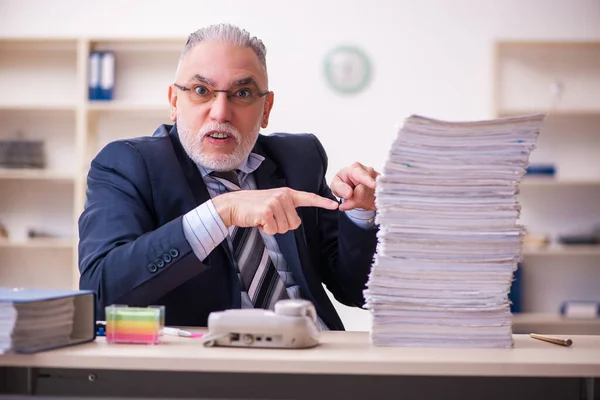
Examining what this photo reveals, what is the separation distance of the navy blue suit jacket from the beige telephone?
0.30 meters

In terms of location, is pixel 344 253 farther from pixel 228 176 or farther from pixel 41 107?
pixel 41 107

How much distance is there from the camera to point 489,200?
136cm

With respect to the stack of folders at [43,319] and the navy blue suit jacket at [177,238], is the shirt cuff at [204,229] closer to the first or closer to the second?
the navy blue suit jacket at [177,238]

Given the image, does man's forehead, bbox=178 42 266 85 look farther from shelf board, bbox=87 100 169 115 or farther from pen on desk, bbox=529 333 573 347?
shelf board, bbox=87 100 169 115

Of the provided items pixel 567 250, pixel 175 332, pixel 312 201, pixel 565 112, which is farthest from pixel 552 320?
pixel 175 332

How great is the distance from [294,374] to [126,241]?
0.71 meters

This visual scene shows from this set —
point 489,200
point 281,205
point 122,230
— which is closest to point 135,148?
point 122,230

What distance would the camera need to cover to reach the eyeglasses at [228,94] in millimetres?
2098

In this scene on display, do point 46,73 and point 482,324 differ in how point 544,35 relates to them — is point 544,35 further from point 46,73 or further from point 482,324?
point 482,324

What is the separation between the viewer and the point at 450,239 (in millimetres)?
1359

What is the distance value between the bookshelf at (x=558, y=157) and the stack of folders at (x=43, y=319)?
4285mm

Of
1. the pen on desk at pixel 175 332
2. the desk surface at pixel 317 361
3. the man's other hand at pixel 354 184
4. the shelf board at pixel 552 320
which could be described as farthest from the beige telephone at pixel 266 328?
the shelf board at pixel 552 320

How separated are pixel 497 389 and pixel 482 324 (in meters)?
0.16

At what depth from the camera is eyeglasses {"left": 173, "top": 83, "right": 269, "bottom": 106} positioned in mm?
2098
